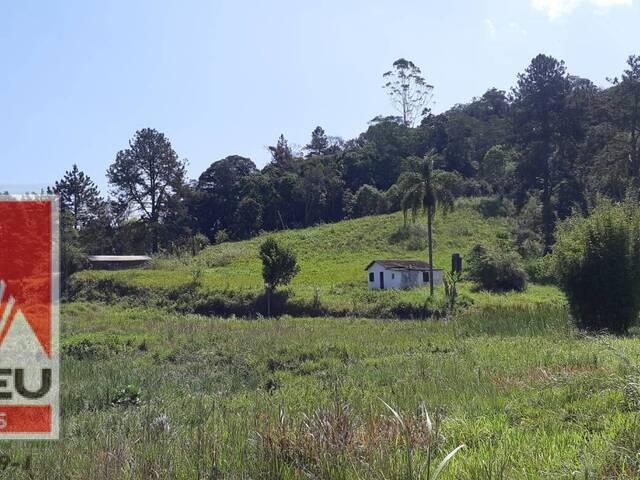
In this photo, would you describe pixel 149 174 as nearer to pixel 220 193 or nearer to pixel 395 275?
pixel 220 193

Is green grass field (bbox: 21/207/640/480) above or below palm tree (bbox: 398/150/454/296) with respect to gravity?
below

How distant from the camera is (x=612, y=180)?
44.4 meters

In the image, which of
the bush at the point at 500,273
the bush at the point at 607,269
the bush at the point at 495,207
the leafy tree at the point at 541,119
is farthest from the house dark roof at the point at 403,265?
the bush at the point at 495,207

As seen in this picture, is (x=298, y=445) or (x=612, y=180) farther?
(x=612, y=180)

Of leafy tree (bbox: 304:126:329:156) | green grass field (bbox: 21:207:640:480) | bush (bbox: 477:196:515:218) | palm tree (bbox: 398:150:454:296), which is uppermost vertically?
leafy tree (bbox: 304:126:329:156)

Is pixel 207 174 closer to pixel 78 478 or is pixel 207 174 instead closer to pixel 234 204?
pixel 234 204

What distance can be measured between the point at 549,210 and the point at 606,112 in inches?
396

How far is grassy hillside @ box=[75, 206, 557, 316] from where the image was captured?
122 ft

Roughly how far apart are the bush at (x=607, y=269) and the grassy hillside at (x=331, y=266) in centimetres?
1425

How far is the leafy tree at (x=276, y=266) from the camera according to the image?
39.6 m

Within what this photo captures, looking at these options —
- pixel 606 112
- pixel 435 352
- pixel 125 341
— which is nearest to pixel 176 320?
pixel 125 341

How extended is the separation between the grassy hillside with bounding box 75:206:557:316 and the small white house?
1.11m

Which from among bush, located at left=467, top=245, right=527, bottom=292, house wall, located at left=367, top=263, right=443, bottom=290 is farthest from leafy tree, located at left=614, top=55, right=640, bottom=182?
house wall, located at left=367, top=263, right=443, bottom=290

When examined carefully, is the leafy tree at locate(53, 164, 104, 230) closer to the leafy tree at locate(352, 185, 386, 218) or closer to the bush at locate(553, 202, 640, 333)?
the leafy tree at locate(352, 185, 386, 218)
